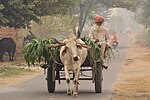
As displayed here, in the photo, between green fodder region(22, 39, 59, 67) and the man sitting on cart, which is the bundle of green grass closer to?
green fodder region(22, 39, 59, 67)

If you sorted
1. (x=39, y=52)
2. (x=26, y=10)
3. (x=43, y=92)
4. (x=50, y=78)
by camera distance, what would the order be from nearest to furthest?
(x=39, y=52) → (x=50, y=78) → (x=43, y=92) → (x=26, y=10)

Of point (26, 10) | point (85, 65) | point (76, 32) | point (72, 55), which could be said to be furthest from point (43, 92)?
point (26, 10)

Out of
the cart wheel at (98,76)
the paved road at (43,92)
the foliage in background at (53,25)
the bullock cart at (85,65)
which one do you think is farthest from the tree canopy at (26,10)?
the cart wheel at (98,76)

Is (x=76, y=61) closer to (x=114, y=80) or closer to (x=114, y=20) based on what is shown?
(x=114, y=80)

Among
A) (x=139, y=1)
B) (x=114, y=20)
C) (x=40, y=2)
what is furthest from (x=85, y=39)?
(x=114, y=20)

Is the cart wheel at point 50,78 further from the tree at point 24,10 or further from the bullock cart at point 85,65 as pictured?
the tree at point 24,10

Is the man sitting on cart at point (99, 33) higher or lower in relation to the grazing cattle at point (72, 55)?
higher

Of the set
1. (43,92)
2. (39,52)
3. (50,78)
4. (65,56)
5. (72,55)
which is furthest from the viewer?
(43,92)

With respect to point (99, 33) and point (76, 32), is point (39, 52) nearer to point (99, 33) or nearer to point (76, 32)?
point (76, 32)

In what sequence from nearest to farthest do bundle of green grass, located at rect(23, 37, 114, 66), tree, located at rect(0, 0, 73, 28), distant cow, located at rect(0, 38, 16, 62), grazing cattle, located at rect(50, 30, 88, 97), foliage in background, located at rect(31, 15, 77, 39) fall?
grazing cattle, located at rect(50, 30, 88, 97), bundle of green grass, located at rect(23, 37, 114, 66), tree, located at rect(0, 0, 73, 28), distant cow, located at rect(0, 38, 16, 62), foliage in background, located at rect(31, 15, 77, 39)

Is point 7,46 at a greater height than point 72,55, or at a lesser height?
lesser

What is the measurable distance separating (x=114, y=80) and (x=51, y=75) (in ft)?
16.7

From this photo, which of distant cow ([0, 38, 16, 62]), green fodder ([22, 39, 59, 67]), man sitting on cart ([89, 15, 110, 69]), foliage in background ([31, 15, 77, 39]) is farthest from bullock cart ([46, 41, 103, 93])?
foliage in background ([31, 15, 77, 39])

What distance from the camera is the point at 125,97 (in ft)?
42.2
